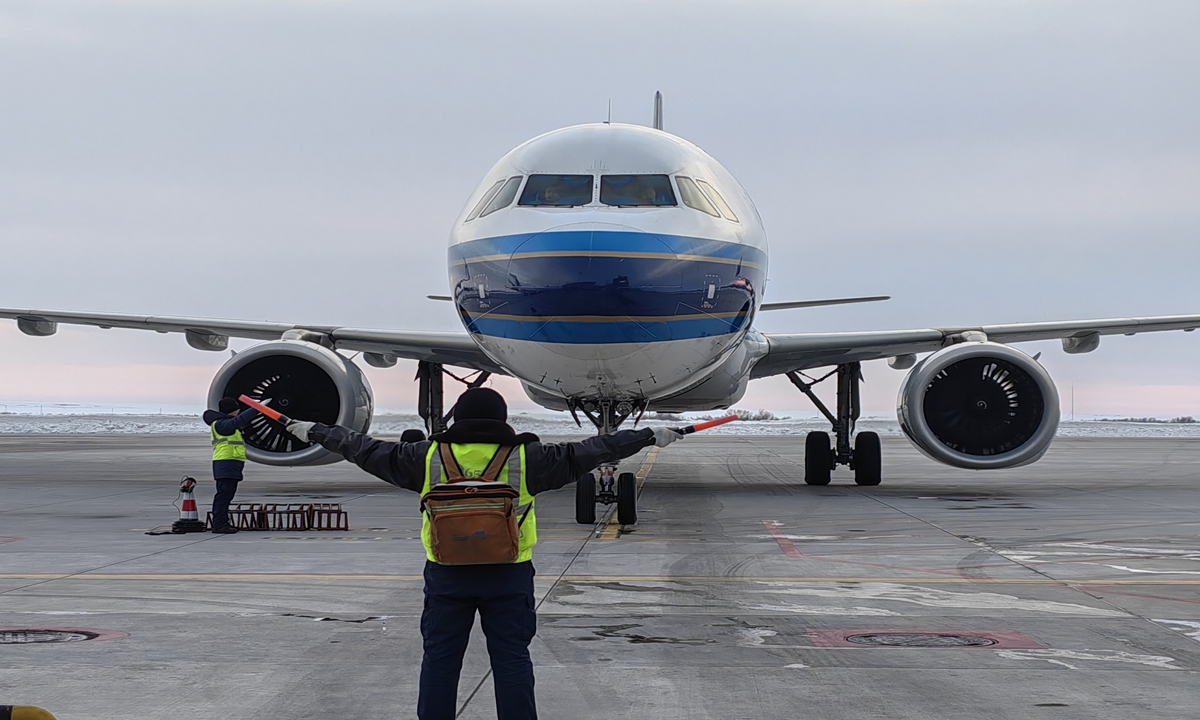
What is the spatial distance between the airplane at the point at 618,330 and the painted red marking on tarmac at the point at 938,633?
4.29m

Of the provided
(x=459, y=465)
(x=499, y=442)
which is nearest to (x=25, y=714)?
(x=459, y=465)

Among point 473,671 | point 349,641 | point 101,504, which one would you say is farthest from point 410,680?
point 101,504

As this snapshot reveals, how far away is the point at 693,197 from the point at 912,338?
21.3ft

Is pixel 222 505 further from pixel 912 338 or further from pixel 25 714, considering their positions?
pixel 912 338

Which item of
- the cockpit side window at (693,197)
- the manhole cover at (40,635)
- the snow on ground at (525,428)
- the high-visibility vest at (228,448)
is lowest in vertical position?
the snow on ground at (525,428)

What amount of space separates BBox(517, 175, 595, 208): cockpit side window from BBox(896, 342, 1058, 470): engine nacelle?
6.11m

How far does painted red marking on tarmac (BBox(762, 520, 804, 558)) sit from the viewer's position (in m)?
9.59

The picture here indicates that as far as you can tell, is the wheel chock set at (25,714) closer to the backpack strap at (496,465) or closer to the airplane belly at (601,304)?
the backpack strap at (496,465)

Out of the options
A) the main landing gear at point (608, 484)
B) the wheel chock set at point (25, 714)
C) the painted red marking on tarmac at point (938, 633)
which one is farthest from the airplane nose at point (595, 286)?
the wheel chock set at point (25, 714)

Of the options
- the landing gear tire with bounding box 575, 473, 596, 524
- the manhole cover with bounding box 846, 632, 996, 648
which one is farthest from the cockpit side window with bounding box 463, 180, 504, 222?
the manhole cover with bounding box 846, 632, 996, 648

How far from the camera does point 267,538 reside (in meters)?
10.9

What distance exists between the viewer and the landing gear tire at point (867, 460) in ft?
58.2

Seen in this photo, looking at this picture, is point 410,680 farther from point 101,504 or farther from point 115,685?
point 101,504

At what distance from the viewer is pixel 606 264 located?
9.84 meters
